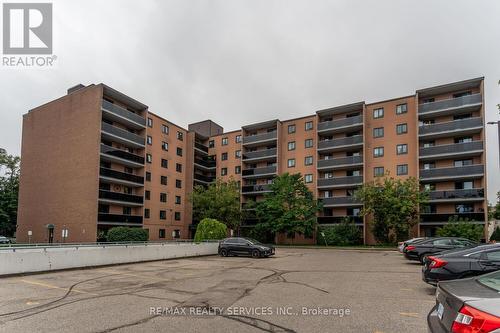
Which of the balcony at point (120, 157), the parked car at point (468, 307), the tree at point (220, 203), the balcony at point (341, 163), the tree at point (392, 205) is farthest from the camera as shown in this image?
the tree at point (220, 203)

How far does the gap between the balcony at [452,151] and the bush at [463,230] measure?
24.4 feet

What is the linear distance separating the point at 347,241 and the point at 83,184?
30.1 metres

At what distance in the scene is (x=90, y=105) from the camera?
3856cm

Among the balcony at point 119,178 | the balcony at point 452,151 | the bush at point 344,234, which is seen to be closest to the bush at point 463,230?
the balcony at point 452,151

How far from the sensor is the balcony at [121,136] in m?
38.3

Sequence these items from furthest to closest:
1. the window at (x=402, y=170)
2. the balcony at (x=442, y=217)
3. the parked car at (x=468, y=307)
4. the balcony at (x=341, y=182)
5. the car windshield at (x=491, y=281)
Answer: the balcony at (x=341, y=182) < the window at (x=402, y=170) < the balcony at (x=442, y=217) < the car windshield at (x=491, y=281) < the parked car at (x=468, y=307)

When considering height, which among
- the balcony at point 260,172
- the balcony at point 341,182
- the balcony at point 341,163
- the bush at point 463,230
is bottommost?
the bush at point 463,230

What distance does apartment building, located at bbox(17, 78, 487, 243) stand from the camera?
37.7 meters

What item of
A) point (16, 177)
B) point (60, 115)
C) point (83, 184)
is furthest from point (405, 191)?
point (16, 177)

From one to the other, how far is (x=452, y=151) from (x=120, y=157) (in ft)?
122

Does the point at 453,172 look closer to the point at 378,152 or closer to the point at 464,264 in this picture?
the point at 378,152

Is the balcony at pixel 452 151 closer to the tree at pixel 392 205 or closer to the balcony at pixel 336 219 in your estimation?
the tree at pixel 392 205

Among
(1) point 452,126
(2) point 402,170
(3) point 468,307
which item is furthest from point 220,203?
(3) point 468,307

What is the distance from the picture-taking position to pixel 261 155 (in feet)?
173
